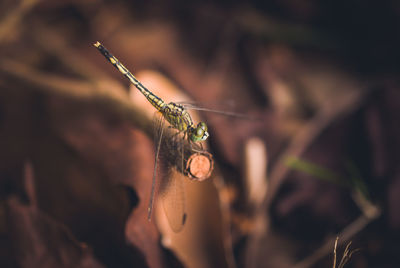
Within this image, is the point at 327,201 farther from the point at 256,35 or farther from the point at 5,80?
the point at 5,80

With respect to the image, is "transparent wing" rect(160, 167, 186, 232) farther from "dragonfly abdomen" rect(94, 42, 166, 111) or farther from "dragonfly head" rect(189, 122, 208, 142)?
"dragonfly abdomen" rect(94, 42, 166, 111)

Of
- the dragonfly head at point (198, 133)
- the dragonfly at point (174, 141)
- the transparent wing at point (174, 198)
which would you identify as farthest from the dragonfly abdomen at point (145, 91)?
the transparent wing at point (174, 198)

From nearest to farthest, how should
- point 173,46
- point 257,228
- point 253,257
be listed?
point 253,257 < point 257,228 < point 173,46

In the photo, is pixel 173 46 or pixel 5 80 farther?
pixel 173 46

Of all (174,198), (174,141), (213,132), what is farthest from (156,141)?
(213,132)

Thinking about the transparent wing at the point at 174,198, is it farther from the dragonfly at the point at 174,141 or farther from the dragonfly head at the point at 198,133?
the dragonfly head at the point at 198,133

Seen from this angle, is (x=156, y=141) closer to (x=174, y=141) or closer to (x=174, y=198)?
(x=174, y=141)

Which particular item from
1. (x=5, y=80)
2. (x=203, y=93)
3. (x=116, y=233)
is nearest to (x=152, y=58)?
(x=203, y=93)
